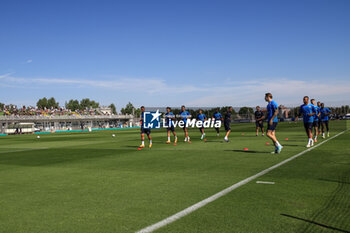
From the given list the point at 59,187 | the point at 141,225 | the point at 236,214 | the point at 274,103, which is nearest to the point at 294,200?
the point at 236,214

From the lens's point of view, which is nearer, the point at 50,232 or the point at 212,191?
the point at 50,232

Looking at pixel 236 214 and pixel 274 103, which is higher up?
pixel 274 103

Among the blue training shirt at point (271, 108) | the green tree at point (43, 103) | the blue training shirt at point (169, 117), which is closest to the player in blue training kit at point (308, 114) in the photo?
the blue training shirt at point (271, 108)

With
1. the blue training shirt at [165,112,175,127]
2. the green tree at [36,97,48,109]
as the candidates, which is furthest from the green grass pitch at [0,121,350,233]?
the green tree at [36,97,48,109]

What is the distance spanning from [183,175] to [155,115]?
207 ft

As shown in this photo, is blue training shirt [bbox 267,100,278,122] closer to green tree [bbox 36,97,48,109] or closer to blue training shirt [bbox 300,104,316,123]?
blue training shirt [bbox 300,104,316,123]

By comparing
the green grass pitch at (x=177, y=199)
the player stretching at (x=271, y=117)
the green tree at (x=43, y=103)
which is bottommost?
the green grass pitch at (x=177, y=199)

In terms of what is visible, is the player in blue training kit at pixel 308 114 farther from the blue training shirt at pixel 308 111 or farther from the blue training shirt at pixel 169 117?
the blue training shirt at pixel 169 117

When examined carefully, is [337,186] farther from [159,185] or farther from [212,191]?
[159,185]

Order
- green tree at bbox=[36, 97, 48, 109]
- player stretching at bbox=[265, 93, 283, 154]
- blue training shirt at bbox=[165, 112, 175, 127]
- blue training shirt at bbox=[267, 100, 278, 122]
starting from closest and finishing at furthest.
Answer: player stretching at bbox=[265, 93, 283, 154], blue training shirt at bbox=[267, 100, 278, 122], blue training shirt at bbox=[165, 112, 175, 127], green tree at bbox=[36, 97, 48, 109]

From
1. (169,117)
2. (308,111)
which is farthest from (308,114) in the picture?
(169,117)

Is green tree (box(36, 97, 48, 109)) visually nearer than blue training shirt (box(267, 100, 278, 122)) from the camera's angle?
No

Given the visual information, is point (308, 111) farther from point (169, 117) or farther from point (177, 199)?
point (177, 199)

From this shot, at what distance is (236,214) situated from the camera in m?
4.44
